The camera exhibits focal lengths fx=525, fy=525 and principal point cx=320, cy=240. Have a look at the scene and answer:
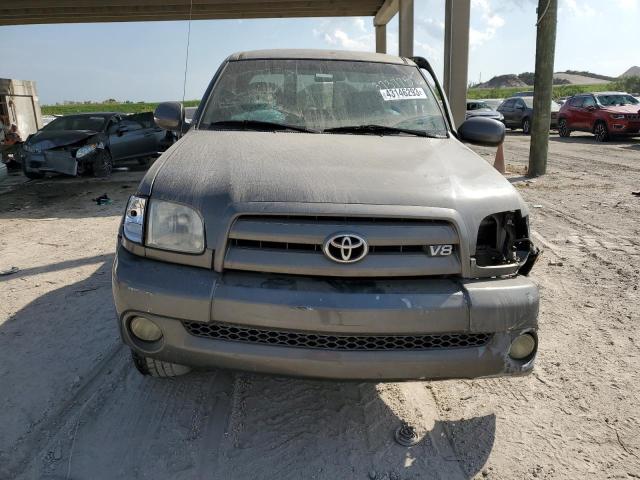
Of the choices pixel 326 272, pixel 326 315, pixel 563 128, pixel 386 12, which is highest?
pixel 386 12

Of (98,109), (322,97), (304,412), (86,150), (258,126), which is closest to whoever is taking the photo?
(304,412)

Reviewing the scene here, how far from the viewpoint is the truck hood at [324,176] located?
2229 mm

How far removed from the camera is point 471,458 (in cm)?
238

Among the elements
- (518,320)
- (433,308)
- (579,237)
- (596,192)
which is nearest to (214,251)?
(433,308)

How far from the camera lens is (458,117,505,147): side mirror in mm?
3531

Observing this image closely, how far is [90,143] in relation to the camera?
1086cm

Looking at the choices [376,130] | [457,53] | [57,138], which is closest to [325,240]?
[376,130]

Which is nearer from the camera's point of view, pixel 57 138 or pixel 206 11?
pixel 57 138

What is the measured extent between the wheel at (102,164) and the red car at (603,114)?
14.6 meters

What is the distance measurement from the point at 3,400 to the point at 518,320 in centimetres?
264

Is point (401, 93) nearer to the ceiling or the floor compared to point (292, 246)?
nearer to the ceiling

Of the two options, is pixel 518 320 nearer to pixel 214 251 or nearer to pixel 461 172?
pixel 461 172

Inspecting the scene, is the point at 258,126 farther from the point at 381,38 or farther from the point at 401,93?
the point at 381,38

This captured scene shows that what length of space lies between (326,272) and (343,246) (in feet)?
0.42
